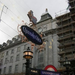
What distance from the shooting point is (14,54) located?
138 feet

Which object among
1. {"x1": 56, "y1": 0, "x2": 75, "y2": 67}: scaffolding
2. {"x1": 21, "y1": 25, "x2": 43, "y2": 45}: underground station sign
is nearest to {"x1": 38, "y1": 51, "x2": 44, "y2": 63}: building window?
{"x1": 56, "y1": 0, "x2": 75, "y2": 67}: scaffolding

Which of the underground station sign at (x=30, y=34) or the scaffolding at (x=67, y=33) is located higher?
the scaffolding at (x=67, y=33)

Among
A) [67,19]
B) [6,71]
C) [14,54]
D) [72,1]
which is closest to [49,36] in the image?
[67,19]

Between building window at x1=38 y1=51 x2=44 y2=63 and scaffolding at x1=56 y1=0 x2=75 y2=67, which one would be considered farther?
building window at x1=38 y1=51 x2=44 y2=63

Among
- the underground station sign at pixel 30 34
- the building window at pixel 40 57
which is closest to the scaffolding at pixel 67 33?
the building window at pixel 40 57

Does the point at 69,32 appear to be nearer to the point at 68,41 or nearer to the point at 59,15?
the point at 68,41

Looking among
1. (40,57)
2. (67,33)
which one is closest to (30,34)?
(67,33)

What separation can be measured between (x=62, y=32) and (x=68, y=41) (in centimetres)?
282

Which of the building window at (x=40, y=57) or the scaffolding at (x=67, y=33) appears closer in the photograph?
the scaffolding at (x=67, y=33)

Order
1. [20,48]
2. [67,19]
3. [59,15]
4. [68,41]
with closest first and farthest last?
[68,41] → [67,19] → [59,15] → [20,48]

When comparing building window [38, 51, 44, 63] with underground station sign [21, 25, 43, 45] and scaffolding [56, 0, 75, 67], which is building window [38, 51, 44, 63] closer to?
scaffolding [56, 0, 75, 67]

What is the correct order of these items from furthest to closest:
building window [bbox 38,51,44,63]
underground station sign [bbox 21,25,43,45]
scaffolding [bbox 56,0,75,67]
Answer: building window [bbox 38,51,44,63] < scaffolding [bbox 56,0,75,67] < underground station sign [bbox 21,25,43,45]

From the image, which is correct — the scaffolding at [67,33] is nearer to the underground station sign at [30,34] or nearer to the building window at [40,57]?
the building window at [40,57]

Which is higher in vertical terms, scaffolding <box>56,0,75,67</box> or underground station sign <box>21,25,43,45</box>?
scaffolding <box>56,0,75,67</box>
